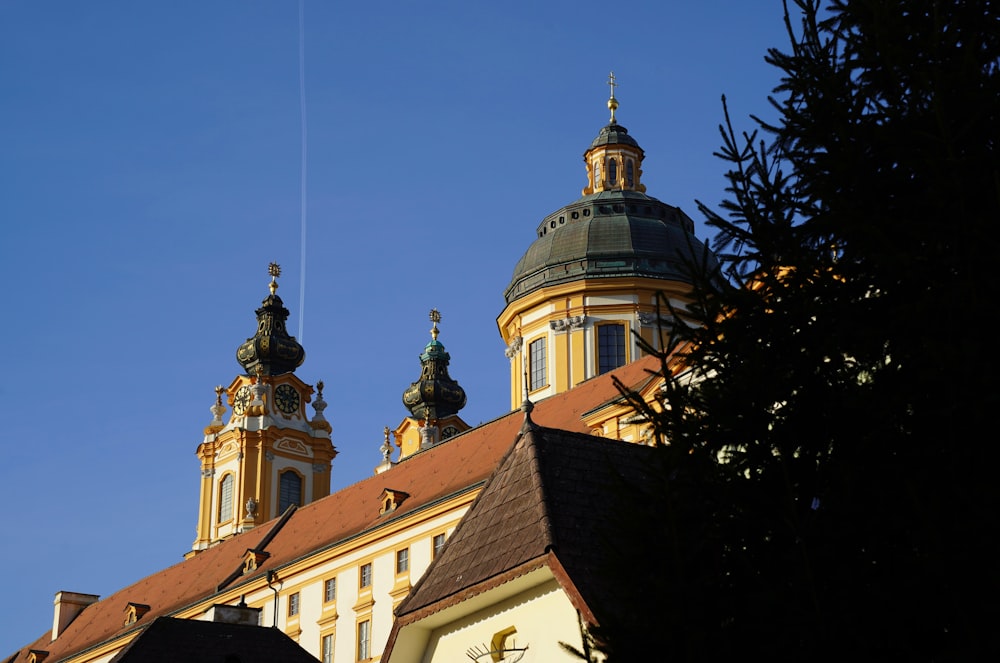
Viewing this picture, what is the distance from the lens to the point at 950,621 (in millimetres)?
8148

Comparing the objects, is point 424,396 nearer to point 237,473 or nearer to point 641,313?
point 237,473

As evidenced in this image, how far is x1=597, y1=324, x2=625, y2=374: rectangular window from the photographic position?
5869 centimetres

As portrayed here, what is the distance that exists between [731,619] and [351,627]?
146 feet

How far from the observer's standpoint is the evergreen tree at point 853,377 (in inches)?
325

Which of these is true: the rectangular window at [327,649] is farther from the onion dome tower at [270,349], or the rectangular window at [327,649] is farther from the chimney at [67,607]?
the onion dome tower at [270,349]

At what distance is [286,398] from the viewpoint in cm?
8212

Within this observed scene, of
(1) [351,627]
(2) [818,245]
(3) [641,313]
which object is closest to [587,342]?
(3) [641,313]

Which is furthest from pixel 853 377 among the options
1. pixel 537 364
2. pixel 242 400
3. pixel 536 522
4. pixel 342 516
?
pixel 242 400

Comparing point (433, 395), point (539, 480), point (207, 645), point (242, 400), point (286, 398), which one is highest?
point (433, 395)

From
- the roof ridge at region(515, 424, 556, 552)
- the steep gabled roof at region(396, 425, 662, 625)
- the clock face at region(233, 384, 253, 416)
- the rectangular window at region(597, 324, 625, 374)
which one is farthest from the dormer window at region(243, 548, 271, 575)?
the roof ridge at region(515, 424, 556, 552)

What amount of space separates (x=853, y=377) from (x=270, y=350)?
75794 mm

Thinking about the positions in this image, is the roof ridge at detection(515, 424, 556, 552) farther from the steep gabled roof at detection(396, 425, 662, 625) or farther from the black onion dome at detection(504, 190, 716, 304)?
the black onion dome at detection(504, 190, 716, 304)

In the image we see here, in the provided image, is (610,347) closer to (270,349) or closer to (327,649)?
(327,649)

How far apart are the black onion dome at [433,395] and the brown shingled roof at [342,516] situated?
74.3ft
